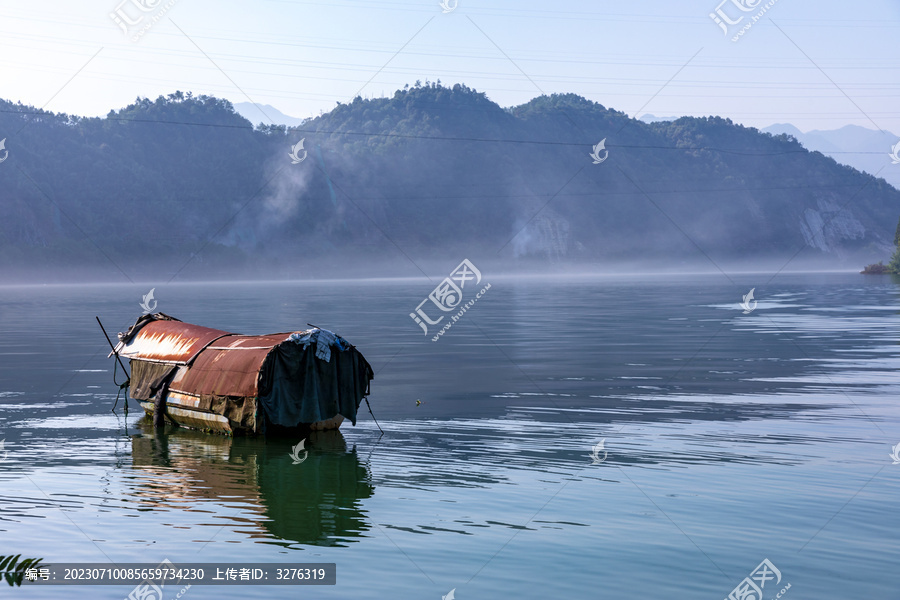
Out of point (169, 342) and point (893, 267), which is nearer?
point (169, 342)

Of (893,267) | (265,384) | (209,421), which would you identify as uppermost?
(893,267)

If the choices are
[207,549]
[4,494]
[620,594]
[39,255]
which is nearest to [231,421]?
[4,494]

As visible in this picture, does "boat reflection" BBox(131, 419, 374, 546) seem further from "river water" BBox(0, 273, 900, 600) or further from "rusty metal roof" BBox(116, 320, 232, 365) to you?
"rusty metal roof" BBox(116, 320, 232, 365)

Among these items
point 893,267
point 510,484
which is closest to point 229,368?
point 510,484

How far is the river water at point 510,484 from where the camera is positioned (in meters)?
13.0

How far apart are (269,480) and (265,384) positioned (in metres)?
3.80

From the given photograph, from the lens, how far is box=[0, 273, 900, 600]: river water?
13.0m

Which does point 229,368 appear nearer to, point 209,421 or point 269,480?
point 209,421

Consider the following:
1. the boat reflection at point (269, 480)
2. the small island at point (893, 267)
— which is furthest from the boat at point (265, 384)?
the small island at point (893, 267)

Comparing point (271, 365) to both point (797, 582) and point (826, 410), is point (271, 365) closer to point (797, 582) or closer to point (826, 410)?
point (797, 582)

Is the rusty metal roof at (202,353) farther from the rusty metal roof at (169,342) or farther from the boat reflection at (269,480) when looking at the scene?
the boat reflection at (269,480)

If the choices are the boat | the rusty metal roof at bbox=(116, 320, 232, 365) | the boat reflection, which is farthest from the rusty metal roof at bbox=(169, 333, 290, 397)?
the boat reflection

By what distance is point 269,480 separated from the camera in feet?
61.0

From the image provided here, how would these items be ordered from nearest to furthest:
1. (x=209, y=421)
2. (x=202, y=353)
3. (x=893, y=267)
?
(x=209, y=421) < (x=202, y=353) < (x=893, y=267)
